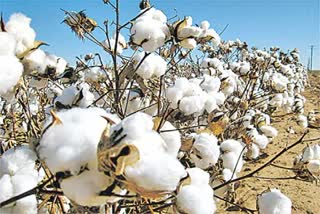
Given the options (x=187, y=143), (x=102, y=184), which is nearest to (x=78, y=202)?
(x=102, y=184)

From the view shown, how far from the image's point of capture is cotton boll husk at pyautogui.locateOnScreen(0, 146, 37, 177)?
0.86 metres

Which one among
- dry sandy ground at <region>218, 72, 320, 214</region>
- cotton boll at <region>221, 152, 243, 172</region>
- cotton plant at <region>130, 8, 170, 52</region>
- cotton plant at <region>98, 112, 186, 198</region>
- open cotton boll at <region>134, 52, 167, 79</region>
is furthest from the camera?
dry sandy ground at <region>218, 72, 320, 214</region>

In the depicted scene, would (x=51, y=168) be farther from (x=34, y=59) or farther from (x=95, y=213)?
(x=34, y=59)

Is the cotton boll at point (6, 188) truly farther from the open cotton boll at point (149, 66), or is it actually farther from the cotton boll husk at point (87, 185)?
the open cotton boll at point (149, 66)

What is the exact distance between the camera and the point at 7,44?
2.79ft

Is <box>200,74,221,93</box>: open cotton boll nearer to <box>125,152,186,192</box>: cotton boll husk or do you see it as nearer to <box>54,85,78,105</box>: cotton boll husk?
<box>54,85,78,105</box>: cotton boll husk

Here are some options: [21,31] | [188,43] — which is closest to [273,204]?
[188,43]

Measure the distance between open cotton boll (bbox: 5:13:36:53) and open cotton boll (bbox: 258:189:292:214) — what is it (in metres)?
0.76

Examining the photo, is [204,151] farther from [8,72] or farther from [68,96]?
[8,72]

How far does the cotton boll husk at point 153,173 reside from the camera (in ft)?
1.97

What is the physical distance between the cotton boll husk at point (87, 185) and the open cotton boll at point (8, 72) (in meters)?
0.26

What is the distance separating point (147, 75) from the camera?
1.46m

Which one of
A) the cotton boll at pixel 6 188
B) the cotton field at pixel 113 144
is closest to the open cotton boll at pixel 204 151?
the cotton field at pixel 113 144

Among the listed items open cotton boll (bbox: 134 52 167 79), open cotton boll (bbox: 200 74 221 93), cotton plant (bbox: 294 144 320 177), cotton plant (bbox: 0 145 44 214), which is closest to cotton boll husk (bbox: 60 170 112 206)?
cotton plant (bbox: 0 145 44 214)
